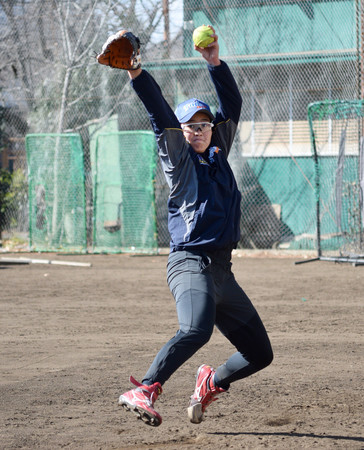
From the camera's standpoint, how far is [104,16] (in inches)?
683

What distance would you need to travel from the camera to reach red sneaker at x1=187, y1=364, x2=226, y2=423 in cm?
425

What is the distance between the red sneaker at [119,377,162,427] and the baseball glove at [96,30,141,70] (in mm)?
1722

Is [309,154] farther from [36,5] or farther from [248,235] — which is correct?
[36,5]

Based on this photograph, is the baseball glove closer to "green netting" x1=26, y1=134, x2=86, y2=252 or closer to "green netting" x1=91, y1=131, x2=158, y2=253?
"green netting" x1=91, y1=131, x2=158, y2=253

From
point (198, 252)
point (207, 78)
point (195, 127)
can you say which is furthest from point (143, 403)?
point (207, 78)

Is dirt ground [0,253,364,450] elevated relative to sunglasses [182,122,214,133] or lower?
lower

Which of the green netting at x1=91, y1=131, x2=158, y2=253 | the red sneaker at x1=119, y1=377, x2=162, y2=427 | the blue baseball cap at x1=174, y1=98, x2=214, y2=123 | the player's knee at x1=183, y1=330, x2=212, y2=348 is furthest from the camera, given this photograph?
the green netting at x1=91, y1=131, x2=158, y2=253

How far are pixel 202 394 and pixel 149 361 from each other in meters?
1.88

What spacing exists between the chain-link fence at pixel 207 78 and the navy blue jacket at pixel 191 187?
12.1 meters

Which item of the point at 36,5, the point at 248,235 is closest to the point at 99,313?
the point at 248,235

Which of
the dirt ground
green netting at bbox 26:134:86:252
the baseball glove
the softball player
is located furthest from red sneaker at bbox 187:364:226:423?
green netting at bbox 26:134:86:252

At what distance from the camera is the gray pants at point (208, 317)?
153 inches

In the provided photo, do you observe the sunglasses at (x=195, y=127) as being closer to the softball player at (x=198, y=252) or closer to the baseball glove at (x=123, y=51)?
the softball player at (x=198, y=252)

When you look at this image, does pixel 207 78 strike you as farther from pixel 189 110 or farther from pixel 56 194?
pixel 189 110
